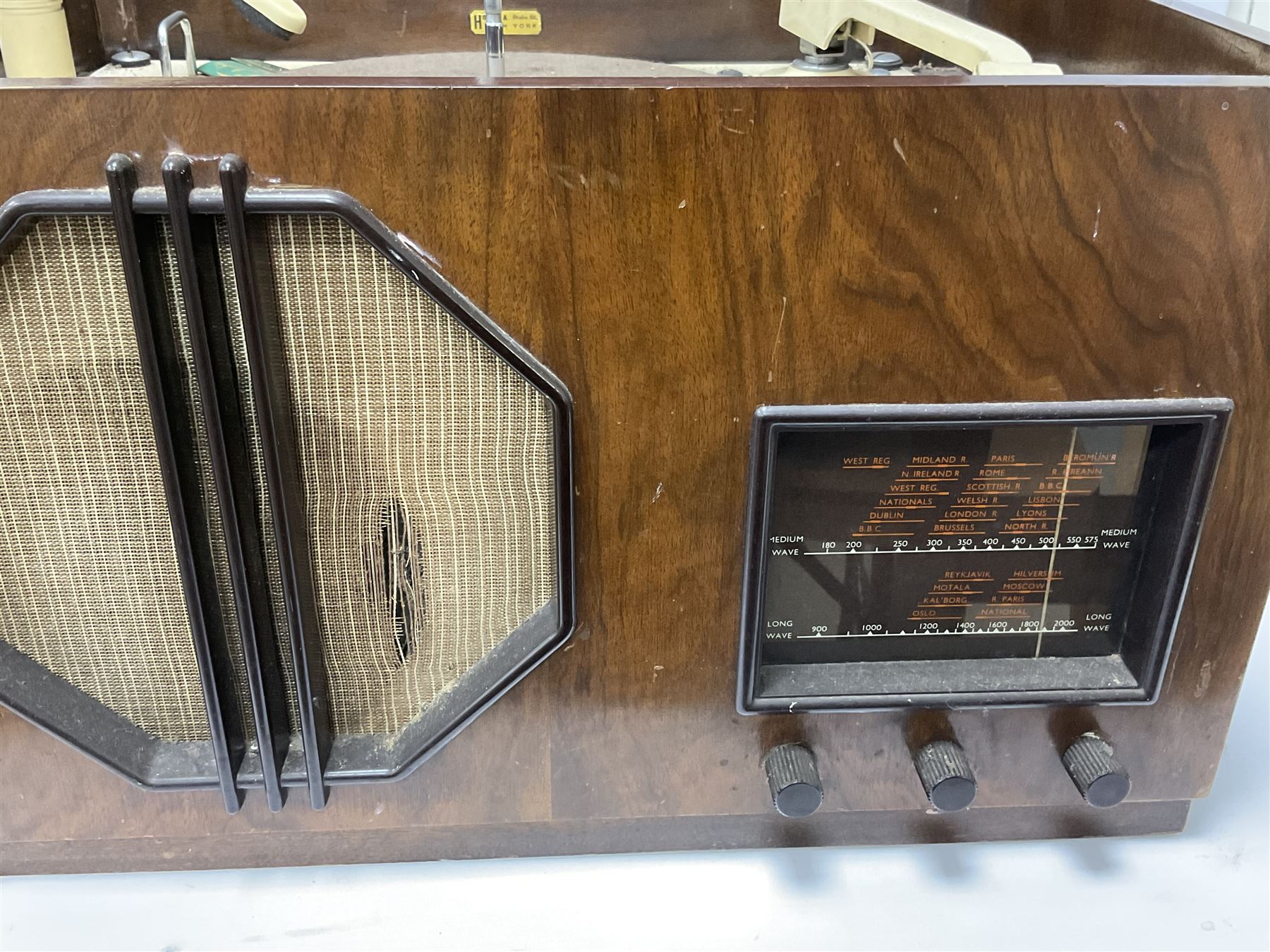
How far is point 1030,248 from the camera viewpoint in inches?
27.5

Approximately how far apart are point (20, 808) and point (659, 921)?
0.49m

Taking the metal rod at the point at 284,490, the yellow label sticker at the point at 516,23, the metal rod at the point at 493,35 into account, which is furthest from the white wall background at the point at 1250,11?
the metal rod at the point at 284,490

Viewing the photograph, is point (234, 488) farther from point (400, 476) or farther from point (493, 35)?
point (493, 35)

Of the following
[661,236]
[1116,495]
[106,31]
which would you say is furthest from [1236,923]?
[106,31]

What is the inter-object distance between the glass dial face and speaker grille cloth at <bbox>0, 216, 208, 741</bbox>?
0.42m

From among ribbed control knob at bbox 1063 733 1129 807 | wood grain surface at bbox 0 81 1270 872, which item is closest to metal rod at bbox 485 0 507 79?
wood grain surface at bbox 0 81 1270 872

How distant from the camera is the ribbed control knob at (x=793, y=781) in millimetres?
829

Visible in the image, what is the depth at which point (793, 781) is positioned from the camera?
83 centimetres

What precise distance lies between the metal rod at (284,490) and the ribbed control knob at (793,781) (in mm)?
334

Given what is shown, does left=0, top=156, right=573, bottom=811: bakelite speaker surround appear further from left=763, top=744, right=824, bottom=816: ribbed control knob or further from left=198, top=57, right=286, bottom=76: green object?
left=198, top=57, right=286, bottom=76: green object

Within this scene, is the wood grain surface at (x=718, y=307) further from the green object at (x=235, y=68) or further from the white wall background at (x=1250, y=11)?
the white wall background at (x=1250, y=11)

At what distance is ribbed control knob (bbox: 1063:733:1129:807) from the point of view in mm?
849

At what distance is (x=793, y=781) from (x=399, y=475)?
364mm

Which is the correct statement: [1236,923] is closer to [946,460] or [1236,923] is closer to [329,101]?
[946,460]
